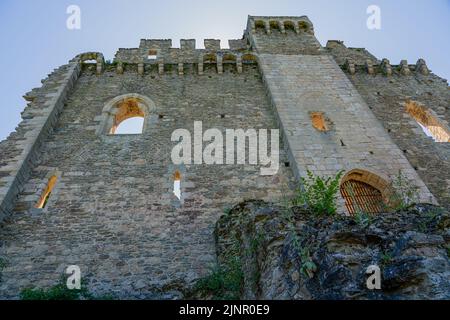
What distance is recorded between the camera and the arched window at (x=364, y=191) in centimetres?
810

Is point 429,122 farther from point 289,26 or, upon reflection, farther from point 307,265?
point 307,265

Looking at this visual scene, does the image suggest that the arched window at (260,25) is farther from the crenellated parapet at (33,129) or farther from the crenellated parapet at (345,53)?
the crenellated parapet at (33,129)

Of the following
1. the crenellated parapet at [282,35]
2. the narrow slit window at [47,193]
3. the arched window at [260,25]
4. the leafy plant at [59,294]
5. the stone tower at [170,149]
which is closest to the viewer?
the leafy plant at [59,294]

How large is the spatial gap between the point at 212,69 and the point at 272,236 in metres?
9.14

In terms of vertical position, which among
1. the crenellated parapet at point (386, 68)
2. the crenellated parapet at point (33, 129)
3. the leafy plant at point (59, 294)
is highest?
the crenellated parapet at point (386, 68)

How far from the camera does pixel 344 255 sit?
440 centimetres

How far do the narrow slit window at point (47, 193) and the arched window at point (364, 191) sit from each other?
704cm

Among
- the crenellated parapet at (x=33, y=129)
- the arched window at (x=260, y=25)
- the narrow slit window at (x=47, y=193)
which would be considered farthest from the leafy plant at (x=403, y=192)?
the arched window at (x=260, y=25)

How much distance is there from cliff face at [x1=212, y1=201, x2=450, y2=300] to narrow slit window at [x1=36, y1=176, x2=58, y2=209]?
5.10 m

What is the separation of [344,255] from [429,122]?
378 inches

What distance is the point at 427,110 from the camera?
1190 cm

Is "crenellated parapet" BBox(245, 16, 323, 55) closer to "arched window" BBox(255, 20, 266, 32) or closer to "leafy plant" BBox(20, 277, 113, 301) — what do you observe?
"arched window" BBox(255, 20, 266, 32)

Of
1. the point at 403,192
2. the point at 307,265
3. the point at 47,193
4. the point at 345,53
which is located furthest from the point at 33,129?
the point at 345,53

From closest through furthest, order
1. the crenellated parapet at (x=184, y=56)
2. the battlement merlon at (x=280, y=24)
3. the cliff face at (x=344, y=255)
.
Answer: the cliff face at (x=344, y=255) → the crenellated parapet at (x=184, y=56) → the battlement merlon at (x=280, y=24)
